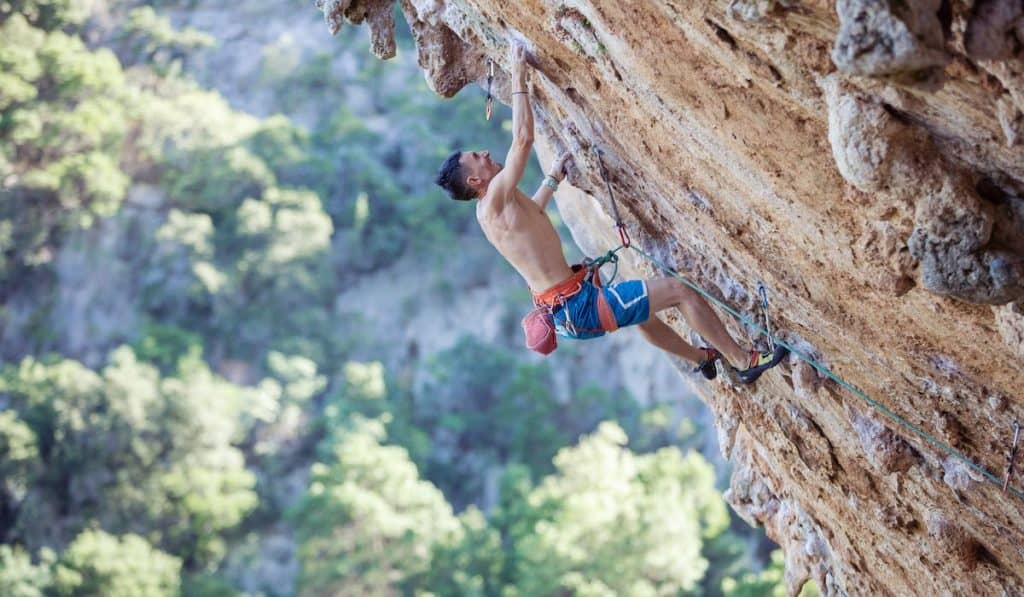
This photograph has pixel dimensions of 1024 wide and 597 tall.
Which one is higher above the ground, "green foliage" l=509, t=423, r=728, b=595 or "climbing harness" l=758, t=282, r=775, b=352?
"climbing harness" l=758, t=282, r=775, b=352

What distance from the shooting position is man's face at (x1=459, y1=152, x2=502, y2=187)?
4227mm

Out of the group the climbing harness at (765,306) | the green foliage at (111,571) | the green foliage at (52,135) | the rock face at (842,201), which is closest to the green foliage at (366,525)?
the green foliage at (111,571)

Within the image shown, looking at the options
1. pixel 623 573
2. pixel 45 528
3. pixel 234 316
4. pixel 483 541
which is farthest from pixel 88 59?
pixel 623 573

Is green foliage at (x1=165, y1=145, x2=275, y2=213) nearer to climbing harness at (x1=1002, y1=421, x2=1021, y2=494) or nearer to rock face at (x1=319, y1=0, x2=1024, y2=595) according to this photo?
rock face at (x1=319, y1=0, x2=1024, y2=595)

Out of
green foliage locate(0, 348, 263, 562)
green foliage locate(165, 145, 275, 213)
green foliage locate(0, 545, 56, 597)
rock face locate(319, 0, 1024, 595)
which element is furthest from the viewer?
green foliage locate(165, 145, 275, 213)

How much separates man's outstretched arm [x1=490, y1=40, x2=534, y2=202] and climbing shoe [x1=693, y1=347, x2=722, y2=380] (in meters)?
1.07

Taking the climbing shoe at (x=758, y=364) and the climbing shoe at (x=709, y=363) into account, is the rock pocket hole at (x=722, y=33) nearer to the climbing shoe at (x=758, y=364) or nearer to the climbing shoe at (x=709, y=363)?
the climbing shoe at (x=758, y=364)

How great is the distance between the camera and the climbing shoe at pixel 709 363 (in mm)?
4594

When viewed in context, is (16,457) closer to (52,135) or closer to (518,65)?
(52,135)

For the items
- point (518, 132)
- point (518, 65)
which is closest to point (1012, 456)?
point (518, 132)

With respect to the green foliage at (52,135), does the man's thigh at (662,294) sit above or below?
above

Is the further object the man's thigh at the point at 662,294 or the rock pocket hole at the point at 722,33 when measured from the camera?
the man's thigh at the point at 662,294

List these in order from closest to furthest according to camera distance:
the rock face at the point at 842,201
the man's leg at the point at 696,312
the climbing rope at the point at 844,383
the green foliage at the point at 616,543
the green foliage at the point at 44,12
→ the rock face at the point at 842,201 → the climbing rope at the point at 844,383 → the man's leg at the point at 696,312 → the green foliage at the point at 616,543 → the green foliage at the point at 44,12

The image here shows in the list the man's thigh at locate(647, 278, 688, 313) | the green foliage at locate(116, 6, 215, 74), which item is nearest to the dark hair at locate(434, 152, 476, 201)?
the man's thigh at locate(647, 278, 688, 313)
